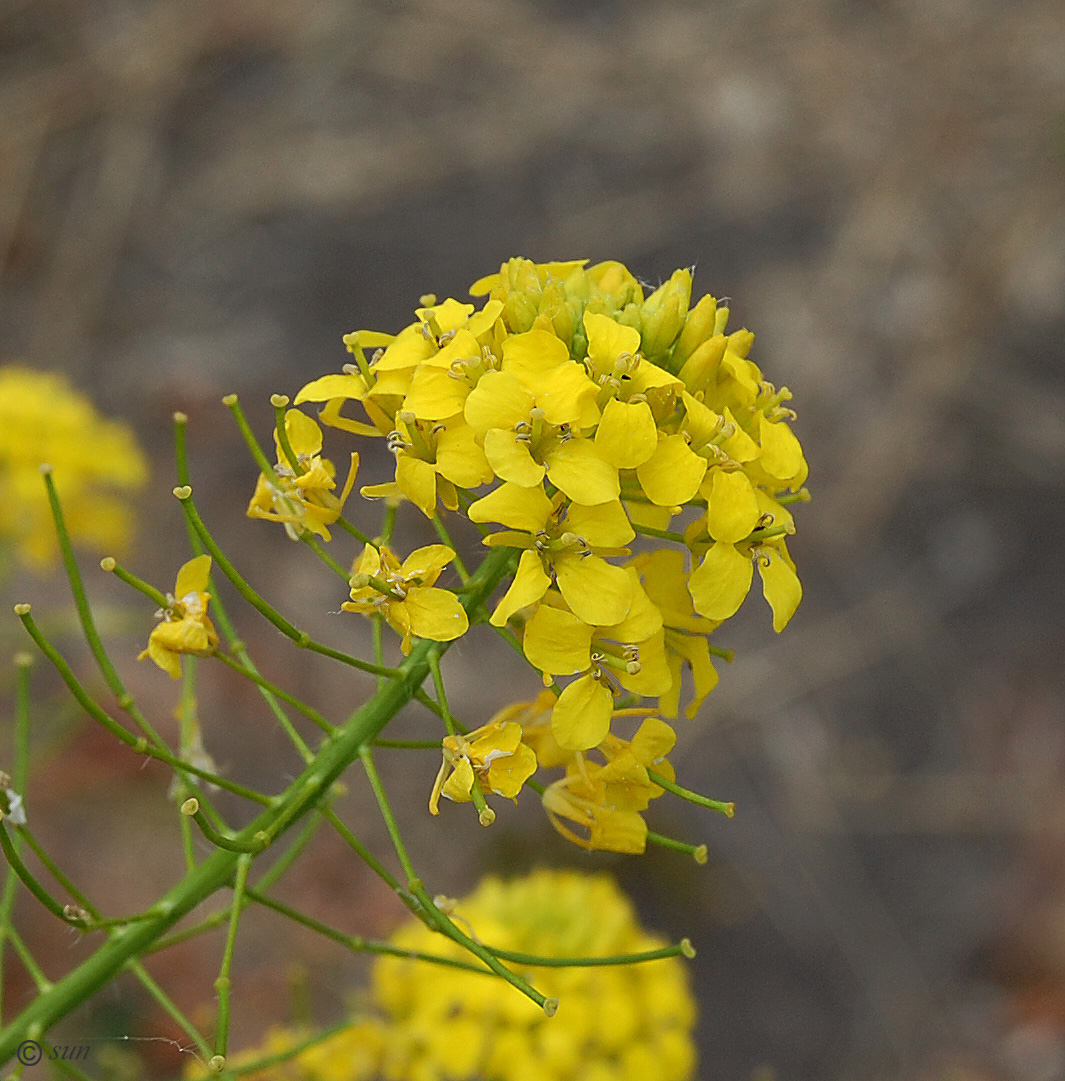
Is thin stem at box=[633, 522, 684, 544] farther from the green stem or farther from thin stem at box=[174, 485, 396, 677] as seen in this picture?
thin stem at box=[174, 485, 396, 677]

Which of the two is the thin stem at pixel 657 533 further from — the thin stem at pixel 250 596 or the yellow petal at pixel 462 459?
the thin stem at pixel 250 596

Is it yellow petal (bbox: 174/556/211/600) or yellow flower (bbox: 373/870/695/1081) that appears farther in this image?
yellow flower (bbox: 373/870/695/1081)

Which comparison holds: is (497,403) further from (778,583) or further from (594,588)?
(778,583)

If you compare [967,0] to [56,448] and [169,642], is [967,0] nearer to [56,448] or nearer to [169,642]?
[56,448]

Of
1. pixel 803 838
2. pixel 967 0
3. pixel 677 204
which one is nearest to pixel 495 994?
pixel 803 838

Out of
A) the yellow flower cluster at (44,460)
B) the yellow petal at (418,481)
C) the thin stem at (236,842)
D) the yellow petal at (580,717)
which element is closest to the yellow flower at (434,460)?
the yellow petal at (418,481)

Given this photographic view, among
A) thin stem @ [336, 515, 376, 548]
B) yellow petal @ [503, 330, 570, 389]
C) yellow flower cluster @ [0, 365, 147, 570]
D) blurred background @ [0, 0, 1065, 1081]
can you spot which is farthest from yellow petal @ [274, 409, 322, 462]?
blurred background @ [0, 0, 1065, 1081]

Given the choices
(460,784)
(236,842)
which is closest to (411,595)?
(460,784)
